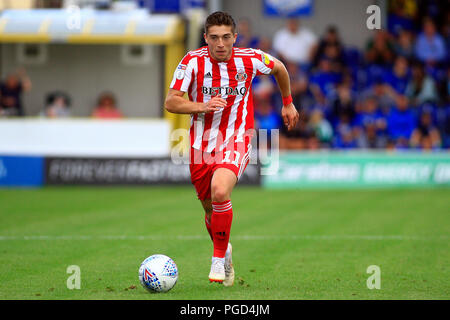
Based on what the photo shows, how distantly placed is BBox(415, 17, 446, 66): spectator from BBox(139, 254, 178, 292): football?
1757 centimetres

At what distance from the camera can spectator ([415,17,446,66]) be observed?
75.5 ft

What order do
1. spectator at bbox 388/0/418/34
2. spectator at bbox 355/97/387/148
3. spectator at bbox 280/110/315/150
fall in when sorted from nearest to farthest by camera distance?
1. spectator at bbox 280/110/315/150
2. spectator at bbox 355/97/387/148
3. spectator at bbox 388/0/418/34

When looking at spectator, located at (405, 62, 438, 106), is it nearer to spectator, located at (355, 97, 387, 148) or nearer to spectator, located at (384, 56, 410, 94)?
spectator, located at (384, 56, 410, 94)

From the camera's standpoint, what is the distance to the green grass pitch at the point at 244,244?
7.10 m

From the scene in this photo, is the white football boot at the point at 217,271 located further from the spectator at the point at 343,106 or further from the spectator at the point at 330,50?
the spectator at the point at 330,50

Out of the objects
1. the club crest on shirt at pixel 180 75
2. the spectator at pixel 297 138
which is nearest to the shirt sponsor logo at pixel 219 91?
the club crest on shirt at pixel 180 75

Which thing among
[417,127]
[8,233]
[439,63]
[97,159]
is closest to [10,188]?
[97,159]

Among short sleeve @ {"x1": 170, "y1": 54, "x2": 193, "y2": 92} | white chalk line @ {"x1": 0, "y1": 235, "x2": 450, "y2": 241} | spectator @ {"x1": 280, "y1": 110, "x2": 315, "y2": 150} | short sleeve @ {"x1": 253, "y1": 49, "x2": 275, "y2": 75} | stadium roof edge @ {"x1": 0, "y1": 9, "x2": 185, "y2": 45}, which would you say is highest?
stadium roof edge @ {"x1": 0, "y1": 9, "x2": 185, "y2": 45}

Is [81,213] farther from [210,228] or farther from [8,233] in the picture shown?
[210,228]

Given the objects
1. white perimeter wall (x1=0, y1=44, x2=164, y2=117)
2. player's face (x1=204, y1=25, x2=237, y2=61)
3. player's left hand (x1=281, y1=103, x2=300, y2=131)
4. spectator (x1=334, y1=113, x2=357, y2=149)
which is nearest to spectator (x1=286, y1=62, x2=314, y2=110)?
spectator (x1=334, y1=113, x2=357, y2=149)

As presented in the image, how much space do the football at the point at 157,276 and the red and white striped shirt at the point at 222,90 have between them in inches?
49.5

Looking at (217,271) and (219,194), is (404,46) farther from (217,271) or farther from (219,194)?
(217,271)

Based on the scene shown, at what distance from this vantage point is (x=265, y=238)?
10938mm

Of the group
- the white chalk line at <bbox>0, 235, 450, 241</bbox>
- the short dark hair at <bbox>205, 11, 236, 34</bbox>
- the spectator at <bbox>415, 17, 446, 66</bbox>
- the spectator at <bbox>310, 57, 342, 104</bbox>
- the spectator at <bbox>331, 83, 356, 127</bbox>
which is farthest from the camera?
the spectator at <bbox>415, 17, 446, 66</bbox>
